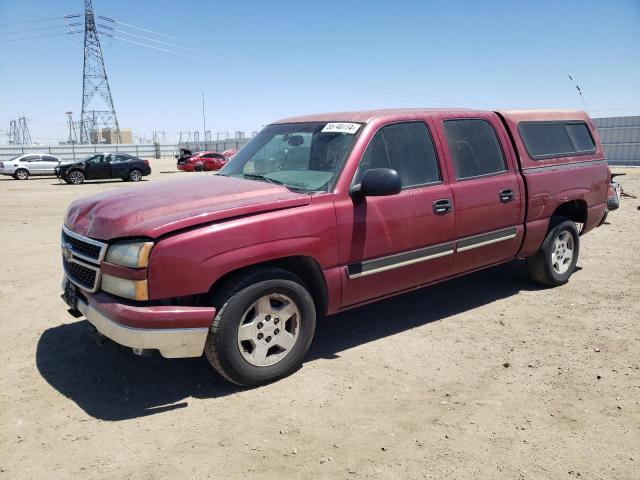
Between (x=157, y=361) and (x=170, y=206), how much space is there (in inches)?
53.8

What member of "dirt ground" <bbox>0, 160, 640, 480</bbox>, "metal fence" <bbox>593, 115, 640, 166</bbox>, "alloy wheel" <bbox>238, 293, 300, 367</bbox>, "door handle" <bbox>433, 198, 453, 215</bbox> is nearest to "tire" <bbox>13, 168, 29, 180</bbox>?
"dirt ground" <bbox>0, 160, 640, 480</bbox>

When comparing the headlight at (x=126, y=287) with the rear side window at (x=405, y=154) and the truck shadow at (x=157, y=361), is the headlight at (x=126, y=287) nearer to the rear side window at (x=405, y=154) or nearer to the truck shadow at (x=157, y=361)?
the truck shadow at (x=157, y=361)

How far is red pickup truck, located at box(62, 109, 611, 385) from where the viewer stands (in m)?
3.12

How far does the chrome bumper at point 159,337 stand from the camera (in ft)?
10.0

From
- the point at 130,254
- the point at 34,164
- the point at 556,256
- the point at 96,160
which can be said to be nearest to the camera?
the point at 130,254

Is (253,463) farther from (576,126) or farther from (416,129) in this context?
(576,126)

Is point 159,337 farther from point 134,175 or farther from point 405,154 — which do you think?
point 134,175

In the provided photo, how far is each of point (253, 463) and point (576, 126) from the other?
17.1ft

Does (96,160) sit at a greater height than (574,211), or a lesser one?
greater

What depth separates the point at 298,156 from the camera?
4.19 metres

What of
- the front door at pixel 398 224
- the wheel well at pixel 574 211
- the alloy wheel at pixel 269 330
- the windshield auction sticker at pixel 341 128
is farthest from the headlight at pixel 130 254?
the wheel well at pixel 574 211

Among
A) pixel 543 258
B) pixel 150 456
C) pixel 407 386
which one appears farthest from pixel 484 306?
pixel 150 456

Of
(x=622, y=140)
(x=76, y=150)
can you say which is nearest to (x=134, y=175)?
(x=76, y=150)

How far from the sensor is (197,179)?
4.29 metres
